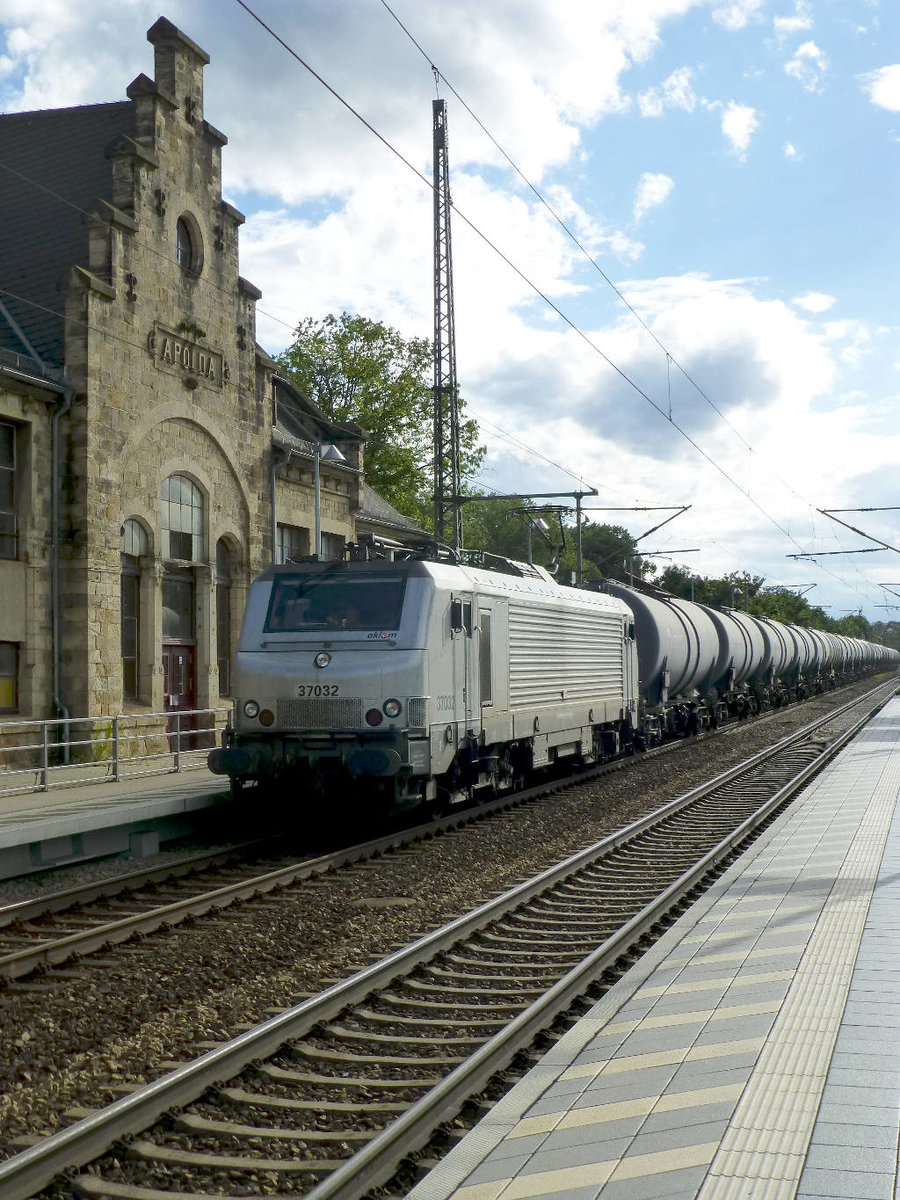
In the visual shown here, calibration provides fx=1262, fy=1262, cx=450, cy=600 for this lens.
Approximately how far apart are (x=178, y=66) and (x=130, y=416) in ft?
24.2

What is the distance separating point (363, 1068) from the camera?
20.3 ft

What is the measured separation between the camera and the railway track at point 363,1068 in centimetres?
484

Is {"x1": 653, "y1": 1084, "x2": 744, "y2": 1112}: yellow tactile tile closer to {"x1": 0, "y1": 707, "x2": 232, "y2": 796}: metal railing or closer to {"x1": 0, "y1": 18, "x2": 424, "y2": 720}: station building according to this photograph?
{"x1": 0, "y1": 707, "x2": 232, "y2": 796}: metal railing

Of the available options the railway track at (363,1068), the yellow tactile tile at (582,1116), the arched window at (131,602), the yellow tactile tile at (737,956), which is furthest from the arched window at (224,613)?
the yellow tactile tile at (582,1116)

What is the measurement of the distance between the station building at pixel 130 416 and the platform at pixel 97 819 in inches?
235

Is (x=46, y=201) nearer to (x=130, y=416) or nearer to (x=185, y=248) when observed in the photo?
(x=185, y=248)

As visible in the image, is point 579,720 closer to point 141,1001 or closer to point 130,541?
point 130,541

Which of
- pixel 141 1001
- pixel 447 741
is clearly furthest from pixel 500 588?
pixel 141 1001

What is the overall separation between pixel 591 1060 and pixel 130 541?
62.2ft

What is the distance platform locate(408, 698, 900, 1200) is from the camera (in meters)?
4.22

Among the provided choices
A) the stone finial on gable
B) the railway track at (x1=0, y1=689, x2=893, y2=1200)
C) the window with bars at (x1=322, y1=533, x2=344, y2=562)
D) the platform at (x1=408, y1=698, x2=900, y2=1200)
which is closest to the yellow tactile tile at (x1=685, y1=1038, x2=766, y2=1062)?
the platform at (x1=408, y1=698, x2=900, y2=1200)

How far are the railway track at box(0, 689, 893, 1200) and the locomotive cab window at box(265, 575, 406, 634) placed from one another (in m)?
4.21

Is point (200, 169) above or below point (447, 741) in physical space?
above

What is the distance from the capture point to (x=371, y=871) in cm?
1193
